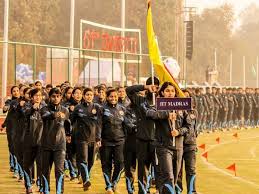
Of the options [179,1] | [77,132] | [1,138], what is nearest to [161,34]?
[179,1]

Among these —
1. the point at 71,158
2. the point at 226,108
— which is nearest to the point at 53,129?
the point at 71,158

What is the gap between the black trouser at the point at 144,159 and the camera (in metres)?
15.1

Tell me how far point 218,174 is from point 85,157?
195 inches

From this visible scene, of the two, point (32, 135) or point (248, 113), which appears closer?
point (32, 135)

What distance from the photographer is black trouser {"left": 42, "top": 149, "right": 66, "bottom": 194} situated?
1510cm

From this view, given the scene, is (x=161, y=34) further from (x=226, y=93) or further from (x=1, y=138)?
(x=1, y=138)

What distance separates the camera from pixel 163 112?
12.9 m

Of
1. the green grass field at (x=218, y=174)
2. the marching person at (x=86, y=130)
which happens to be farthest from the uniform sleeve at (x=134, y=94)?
the green grass field at (x=218, y=174)

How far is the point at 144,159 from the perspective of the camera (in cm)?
1509

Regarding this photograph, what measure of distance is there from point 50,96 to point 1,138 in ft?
66.6

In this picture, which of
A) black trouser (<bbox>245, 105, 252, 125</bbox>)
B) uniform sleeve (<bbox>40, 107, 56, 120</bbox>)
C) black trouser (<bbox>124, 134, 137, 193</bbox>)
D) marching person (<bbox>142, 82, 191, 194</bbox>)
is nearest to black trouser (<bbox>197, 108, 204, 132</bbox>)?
black trouser (<bbox>245, 105, 252, 125</bbox>)

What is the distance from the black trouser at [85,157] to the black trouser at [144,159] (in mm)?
2135

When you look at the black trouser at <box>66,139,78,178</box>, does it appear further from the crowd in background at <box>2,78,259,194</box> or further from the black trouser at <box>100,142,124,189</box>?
the black trouser at <box>100,142,124,189</box>

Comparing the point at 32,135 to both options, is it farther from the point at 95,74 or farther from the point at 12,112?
the point at 95,74
